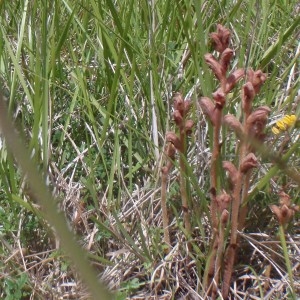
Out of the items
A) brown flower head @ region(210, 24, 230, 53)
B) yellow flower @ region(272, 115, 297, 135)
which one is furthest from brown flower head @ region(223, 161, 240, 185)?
yellow flower @ region(272, 115, 297, 135)

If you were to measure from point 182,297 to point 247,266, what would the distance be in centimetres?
15

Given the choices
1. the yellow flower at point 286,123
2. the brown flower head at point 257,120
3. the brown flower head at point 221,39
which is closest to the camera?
the brown flower head at point 257,120

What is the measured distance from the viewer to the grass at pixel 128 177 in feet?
4.26

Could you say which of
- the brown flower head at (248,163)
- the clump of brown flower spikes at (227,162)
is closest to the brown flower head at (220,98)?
the clump of brown flower spikes at (227,162)

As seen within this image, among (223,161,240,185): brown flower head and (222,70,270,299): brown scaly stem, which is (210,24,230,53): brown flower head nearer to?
(222,70,270,299): brown scaly stem

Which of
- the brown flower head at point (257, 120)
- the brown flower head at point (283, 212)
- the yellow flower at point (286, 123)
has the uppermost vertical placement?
the brown flower head at point (257, 120)

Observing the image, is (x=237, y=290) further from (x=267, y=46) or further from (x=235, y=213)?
(x=267, y=46)

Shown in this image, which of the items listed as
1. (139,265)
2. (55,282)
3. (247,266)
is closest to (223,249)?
(247,266)

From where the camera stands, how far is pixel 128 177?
1.52m

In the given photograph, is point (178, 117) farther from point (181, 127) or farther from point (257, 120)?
point (257, 120)

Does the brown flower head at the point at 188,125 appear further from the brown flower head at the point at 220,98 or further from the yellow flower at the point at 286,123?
the yellow flower at the point at 286,123

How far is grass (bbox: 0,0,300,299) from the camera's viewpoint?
1.30 meters

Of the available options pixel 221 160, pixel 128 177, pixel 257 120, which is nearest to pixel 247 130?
pixel 257 120

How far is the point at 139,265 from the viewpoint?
53.4 inches
